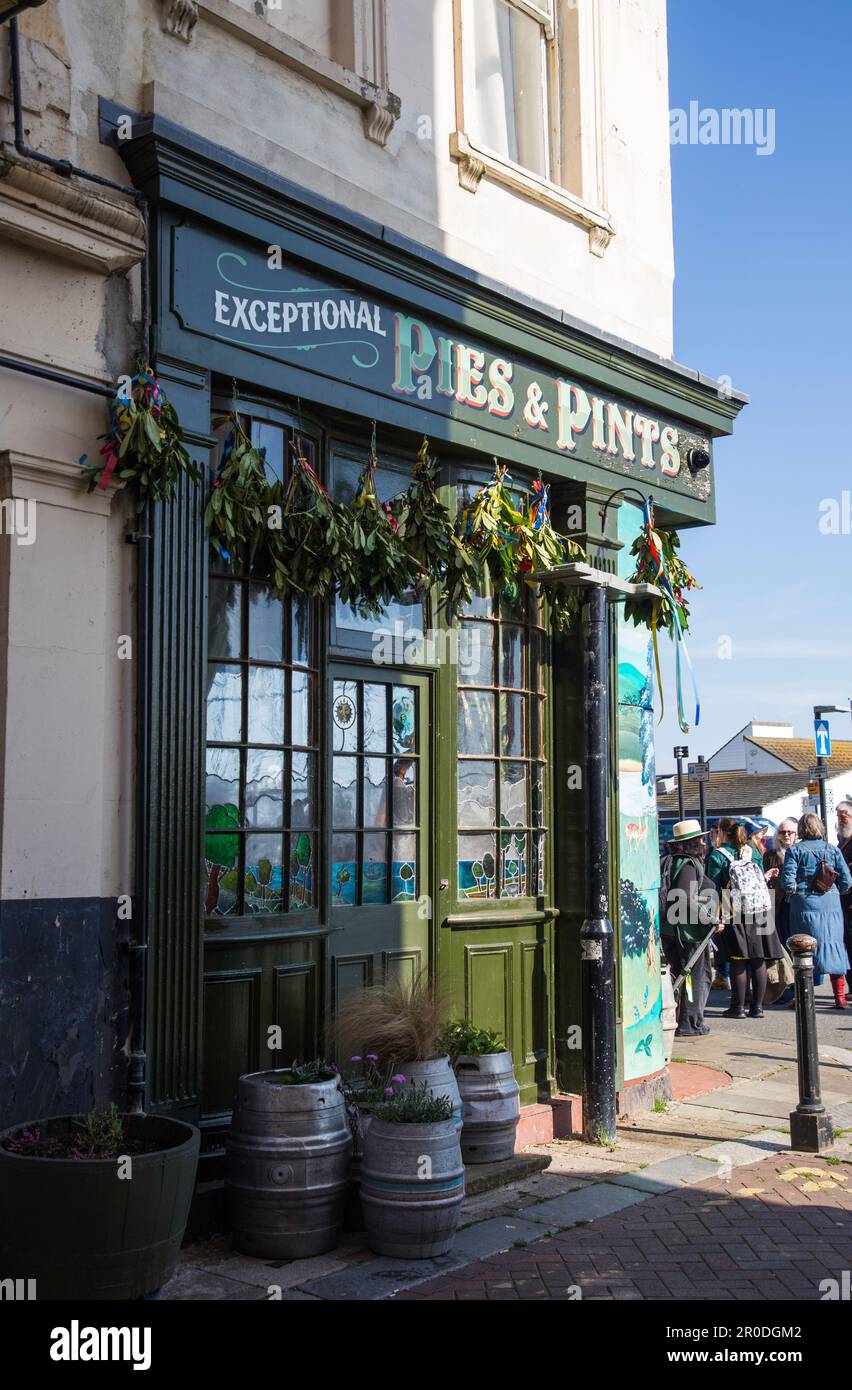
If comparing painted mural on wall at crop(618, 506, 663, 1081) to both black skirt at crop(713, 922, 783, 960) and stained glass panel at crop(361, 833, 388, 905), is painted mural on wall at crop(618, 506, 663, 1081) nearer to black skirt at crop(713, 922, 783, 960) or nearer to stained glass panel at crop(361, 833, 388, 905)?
stained glass panel at crop(361, 833, 388, 905)

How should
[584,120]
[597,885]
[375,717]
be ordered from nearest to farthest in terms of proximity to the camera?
[375,717], [597,885], [584,120]

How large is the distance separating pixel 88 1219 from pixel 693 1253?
2552 mm

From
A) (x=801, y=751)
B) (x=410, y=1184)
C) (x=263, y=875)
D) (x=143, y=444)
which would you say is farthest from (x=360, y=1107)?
(x=801, y=751)

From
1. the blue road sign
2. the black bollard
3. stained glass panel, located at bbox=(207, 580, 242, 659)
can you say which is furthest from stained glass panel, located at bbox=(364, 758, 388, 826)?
the blue road sign

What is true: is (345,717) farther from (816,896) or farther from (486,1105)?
(816,896)

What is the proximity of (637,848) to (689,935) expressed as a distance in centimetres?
288

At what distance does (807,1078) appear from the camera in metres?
6.97

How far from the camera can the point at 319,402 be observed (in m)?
6.27

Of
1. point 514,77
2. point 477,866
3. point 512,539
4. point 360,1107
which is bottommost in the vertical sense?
point 360,1107

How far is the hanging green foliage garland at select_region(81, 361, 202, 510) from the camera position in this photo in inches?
202

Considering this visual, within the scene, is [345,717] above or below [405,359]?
below

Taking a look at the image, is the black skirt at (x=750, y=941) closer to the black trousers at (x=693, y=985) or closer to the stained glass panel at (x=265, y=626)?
the black trousers at (x=693, y=985)

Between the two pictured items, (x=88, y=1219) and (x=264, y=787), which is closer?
(x=88, y=1219)

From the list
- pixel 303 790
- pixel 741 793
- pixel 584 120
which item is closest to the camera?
pixel 303 790
